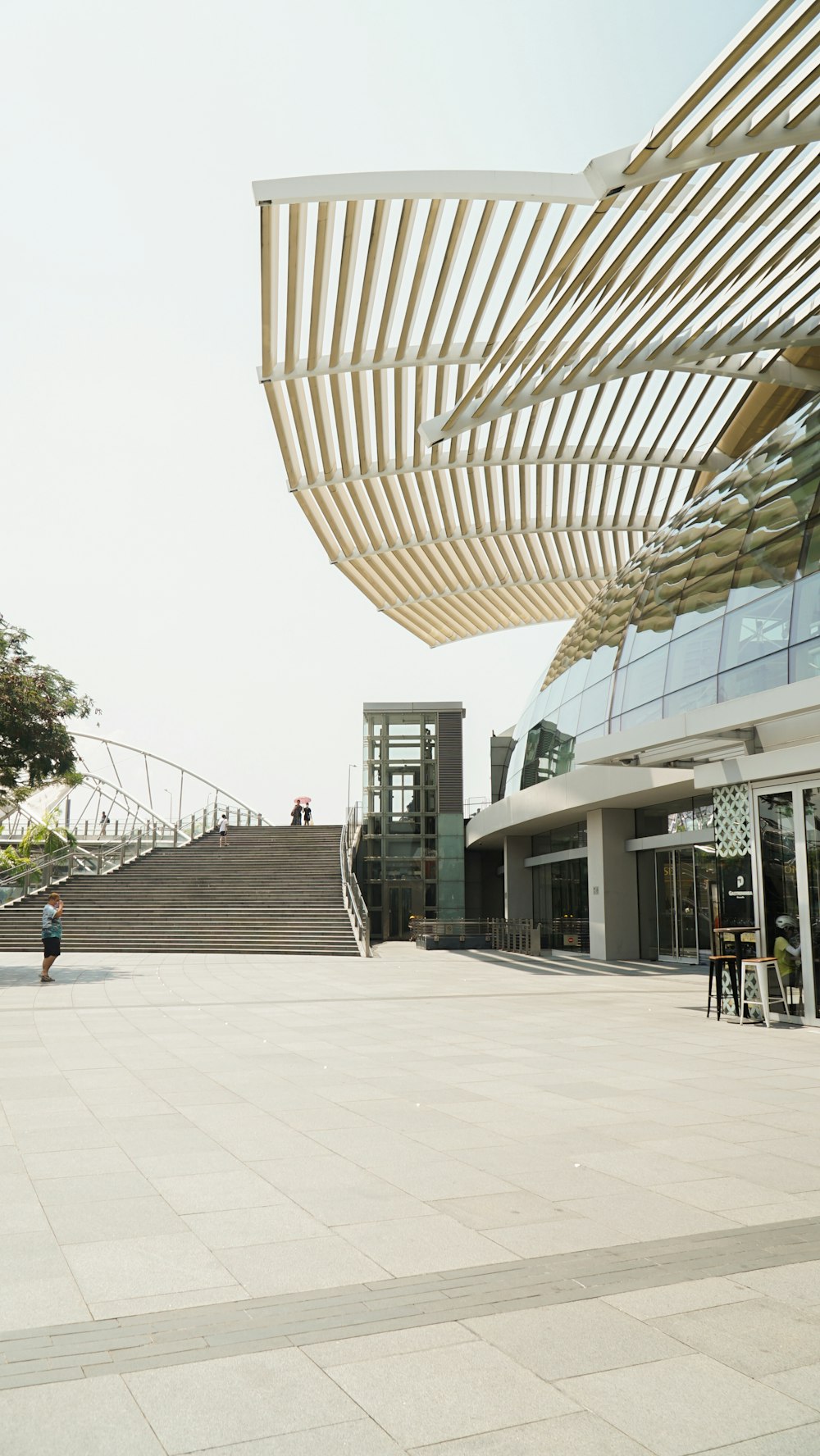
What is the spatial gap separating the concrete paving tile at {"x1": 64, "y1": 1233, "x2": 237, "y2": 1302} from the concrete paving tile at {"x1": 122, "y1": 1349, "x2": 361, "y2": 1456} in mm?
745

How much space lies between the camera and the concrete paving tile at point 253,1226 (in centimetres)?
477

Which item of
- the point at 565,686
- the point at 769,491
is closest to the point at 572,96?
the point at 769,491

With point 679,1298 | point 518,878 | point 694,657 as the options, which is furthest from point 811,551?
point 518,878

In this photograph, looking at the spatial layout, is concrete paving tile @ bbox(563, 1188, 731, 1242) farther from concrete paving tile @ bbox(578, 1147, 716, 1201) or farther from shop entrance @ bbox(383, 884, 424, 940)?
shop entrance @ bbox(383, 884, 424, 940)

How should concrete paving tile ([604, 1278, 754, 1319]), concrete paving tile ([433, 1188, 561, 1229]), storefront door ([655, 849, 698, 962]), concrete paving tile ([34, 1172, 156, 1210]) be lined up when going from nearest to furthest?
concrete paving tile ([604, 1278, 754, 1319]) → concrete paving tile ([433, 1188, 561, 1229]) → concrete paving tile ([34, 1172, 156, 1210]) → storefront door ([655, 849, 698, 962])

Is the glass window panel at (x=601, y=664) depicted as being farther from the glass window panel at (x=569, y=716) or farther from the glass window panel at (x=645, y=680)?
the glass window panel at (x=645, y=680)

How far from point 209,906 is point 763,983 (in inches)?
769

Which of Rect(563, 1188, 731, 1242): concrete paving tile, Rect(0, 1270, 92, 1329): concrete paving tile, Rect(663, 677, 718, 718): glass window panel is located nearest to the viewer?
Rect(0, 1270, 92, 1329): concrete paving tile

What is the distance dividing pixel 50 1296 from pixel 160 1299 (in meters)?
0.40

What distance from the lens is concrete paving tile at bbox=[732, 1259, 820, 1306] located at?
4.12 metres

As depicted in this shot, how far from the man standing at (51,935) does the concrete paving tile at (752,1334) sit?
51.1 ft

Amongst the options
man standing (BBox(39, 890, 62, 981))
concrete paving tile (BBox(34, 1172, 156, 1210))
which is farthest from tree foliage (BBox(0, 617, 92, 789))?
concrete paving tile (BBox(34, 1172, 156, 1210))

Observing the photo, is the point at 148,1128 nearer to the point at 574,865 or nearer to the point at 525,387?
the point at 525,387

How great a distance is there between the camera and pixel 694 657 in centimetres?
1839
